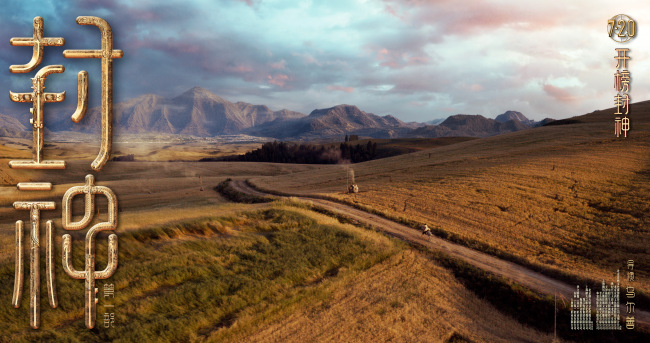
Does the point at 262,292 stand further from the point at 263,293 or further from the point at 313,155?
the point at 313,155

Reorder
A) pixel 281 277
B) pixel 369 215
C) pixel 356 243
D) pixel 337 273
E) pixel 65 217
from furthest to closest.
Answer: pixel 369 215 < pixel 356 243 < pixel 337 273 < pixel 281 277 < pixel 65 217

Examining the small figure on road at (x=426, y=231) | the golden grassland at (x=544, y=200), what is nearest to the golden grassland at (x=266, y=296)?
the small figure on road at (x=426, y=231)

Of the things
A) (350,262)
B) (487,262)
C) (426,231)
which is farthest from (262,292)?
(426,231)

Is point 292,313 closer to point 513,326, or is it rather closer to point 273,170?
point 513,326

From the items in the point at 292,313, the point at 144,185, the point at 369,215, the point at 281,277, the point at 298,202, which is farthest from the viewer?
the point at 144,185

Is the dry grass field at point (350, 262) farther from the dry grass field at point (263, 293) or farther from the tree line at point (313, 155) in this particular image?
the tree line at point (313, 155)

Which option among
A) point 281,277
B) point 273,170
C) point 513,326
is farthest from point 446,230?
point 273,170

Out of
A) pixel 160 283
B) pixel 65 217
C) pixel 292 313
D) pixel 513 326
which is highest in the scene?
pixel 65 217

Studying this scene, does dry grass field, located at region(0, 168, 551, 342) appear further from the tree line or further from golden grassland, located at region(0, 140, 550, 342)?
the tree line
